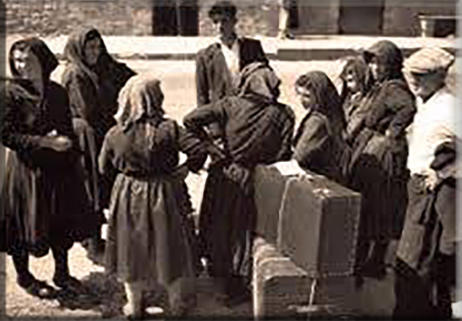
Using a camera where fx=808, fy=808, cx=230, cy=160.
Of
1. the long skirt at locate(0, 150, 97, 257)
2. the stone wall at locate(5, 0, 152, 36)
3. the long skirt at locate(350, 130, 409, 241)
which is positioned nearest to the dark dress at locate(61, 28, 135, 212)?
the long skirt at locate(0, 150, 97, 257)

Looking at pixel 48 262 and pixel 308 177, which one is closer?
pixel 308 177

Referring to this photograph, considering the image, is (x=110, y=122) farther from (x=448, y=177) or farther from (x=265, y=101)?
(x=448, y=177)

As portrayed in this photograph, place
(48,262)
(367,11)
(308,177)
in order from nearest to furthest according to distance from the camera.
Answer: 1. (308,177)
2. (48,262)
3. (367,11)

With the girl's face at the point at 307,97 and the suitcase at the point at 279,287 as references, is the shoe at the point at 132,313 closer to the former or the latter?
the suitcase at the point at 279,287

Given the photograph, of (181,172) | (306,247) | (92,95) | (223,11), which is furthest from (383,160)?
(92,95)

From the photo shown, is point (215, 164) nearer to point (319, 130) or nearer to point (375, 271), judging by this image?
point (319, 130)

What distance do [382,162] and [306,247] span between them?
1096 millimetres

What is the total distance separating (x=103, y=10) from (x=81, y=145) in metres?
15.1

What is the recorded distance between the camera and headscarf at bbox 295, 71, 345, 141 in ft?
17.5

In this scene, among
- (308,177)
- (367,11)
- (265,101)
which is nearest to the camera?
(308,177)

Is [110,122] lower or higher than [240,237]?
higher

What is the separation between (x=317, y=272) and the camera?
4848 millimetres

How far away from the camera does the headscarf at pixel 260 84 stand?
536 centimetres

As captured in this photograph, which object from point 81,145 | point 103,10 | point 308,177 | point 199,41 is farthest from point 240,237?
point 103,10
